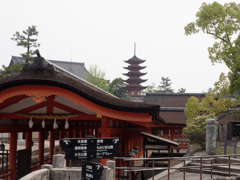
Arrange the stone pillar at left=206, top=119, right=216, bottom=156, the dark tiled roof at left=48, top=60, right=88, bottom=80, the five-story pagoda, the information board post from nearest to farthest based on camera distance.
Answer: the information board post < the stone pillar at left=206, top=119, right=216, bottom=156 < the dark tiled roof at left=48, top=60, right=88, bottom=80 < the five-story pagoda

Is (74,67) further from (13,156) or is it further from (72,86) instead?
(72,86)

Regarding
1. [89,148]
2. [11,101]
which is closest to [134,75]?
[11,101]

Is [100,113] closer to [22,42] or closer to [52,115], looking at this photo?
[52,115]

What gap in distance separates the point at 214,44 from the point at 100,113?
12260 mm

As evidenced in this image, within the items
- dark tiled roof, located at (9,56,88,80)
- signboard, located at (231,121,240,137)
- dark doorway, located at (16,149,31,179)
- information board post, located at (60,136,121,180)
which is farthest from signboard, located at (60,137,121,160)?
dark tiled roof, located at (9,56,88,80)

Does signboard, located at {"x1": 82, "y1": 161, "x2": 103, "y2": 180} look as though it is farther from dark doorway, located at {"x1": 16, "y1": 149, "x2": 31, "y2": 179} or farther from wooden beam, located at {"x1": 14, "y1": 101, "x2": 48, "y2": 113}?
dark doorway, located at {"x1": 16, "y1": 149, "x2": 31, "y2": 179}

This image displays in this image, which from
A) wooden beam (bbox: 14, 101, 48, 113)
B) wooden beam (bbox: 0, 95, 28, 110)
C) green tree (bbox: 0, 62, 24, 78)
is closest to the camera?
→ wooden beam (bbox: 0, 95, 28, 110)

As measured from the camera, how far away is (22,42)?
3444 cm

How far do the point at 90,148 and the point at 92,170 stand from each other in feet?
1.73

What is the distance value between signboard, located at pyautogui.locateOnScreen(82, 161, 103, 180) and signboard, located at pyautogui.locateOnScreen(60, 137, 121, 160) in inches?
8.7

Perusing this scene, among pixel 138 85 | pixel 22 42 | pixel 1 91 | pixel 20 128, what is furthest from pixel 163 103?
pixel 138 85

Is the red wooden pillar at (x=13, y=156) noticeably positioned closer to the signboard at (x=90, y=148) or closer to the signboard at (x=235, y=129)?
the signboard at (x=90, y=148)

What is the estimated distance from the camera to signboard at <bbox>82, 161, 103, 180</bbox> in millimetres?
6312

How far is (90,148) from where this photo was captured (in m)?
6.82
